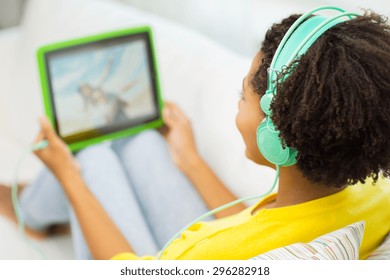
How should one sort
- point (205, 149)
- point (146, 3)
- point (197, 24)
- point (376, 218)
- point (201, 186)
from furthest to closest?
point (146, 3) < point (197, 24) < point (205, 149) < point (201, 186) < point (376, 218)

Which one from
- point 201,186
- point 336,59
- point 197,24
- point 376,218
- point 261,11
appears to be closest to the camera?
point 336,59

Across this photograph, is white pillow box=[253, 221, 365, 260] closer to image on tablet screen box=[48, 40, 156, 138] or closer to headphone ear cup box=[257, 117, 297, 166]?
headphone ear cup box=[257, 117, 297, 166]

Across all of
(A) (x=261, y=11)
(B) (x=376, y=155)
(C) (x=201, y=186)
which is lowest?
(C) (x=201, y=186)

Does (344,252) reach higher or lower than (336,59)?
lower

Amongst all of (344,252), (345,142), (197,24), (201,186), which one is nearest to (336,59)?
(345,142)

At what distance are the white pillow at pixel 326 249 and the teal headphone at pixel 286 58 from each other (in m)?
0.10

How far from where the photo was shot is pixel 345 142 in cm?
68

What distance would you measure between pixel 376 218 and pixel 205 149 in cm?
54

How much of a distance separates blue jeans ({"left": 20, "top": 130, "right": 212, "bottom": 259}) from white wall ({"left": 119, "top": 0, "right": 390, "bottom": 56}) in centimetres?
39

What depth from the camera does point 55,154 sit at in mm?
1216

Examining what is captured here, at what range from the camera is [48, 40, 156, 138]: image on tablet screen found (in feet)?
4.19

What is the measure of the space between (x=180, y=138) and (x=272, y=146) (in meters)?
0.60

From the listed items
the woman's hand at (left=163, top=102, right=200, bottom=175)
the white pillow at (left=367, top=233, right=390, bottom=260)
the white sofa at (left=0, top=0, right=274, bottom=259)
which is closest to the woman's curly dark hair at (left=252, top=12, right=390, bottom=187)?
the white pillow at (left=367, top=233, right=390, bottom=260)
